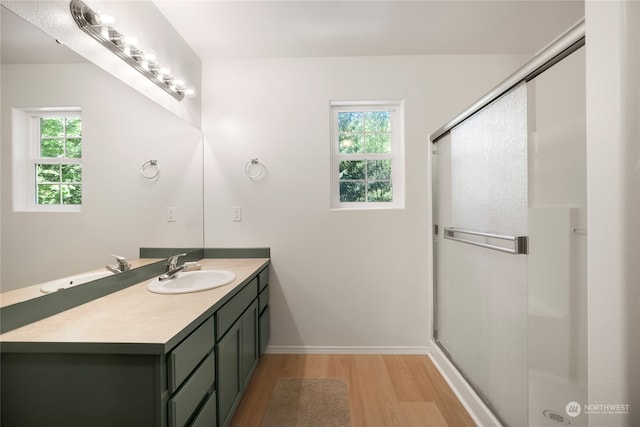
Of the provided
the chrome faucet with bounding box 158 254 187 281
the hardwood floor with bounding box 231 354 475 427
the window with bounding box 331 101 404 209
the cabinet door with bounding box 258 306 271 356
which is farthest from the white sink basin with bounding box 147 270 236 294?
the window with bounding box 331 101 404 209

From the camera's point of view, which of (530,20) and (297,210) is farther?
(297,210)

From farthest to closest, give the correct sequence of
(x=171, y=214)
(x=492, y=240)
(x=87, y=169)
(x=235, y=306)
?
(x=171, y=214) → (x=235, y=306) → (x=492, y=240) → (x=87, y=169)

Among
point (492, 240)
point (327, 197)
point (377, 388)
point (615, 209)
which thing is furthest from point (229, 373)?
point (615, 209)

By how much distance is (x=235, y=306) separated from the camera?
4.99 feet

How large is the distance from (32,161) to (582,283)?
7.69 ft

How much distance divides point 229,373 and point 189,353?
0.52m

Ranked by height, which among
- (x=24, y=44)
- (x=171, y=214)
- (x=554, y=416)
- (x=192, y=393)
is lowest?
(x=554, y=416)

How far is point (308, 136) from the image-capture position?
7.57ft

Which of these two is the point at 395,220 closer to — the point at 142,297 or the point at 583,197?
the point at 583,197

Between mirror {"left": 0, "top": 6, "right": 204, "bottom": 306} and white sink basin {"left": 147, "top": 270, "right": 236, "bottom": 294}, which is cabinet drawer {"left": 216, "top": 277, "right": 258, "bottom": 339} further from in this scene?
mirror {"left": 0, "top": 6, "right": 204, "bottom": 306}

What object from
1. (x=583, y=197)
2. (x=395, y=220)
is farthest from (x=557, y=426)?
(x=395, y=220)

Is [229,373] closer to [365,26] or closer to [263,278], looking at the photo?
[263,278]

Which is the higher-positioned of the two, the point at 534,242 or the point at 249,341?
the point at 534,242

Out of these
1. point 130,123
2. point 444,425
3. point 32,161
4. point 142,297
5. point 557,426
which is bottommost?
point 444,425
